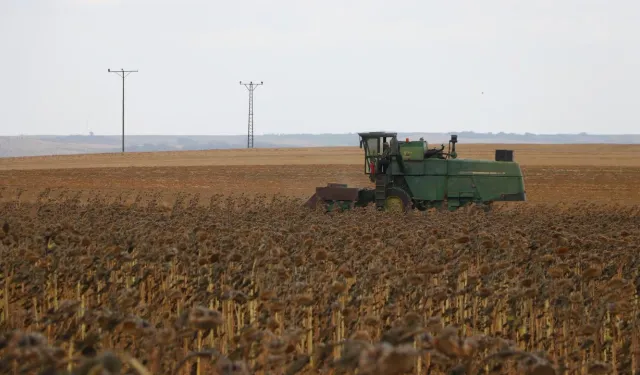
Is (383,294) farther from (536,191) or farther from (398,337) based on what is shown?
(536,191)

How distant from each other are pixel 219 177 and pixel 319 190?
70.0 feet

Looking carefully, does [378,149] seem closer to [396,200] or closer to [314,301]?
[396,200]

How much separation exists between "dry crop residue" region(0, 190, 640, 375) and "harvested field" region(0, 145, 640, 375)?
0.02 metres

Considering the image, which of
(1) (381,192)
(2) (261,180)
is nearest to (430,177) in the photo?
(1) (381,192)

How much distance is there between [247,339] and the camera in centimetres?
506

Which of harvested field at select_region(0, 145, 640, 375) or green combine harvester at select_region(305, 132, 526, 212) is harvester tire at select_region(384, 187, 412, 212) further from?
harvested field at select_region(0, 145, 640, 375)

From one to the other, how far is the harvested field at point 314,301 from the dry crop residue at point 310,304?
0.9 inches

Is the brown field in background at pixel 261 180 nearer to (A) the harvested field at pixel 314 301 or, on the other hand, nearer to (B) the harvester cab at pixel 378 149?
(B) the harvester cab at pixel 378 149

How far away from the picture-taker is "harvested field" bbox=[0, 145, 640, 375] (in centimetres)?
444

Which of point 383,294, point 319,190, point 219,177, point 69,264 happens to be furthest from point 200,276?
point 219,177

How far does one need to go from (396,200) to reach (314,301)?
55.6 feet

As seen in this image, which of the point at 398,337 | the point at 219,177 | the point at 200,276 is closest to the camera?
the point at 398,337

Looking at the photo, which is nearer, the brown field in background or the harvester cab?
the harvester cab

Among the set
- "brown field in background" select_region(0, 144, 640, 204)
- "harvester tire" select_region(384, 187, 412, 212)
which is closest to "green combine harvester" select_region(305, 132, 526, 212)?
"harvester tire" select_region(384, 187, 412, 212)
